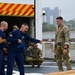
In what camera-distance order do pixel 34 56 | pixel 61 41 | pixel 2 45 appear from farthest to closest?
pixel 34 56 → pixel 61 41 → pixel 2 45

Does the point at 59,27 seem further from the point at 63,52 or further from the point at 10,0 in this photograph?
the point at 10,0

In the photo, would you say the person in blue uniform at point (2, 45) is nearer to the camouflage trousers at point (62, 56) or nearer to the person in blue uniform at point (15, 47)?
the person in blue uniform at point (15, 47)

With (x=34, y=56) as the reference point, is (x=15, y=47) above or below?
above

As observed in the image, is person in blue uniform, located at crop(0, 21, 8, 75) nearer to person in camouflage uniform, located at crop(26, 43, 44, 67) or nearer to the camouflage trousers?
the camouflage trousers

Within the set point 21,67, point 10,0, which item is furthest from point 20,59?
point 10,0

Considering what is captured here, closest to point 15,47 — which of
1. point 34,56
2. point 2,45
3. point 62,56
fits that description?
point 2,45

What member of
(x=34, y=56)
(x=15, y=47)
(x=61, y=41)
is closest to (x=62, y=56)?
(x=61, y=41)

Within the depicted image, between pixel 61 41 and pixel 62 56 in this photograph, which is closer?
pixel 61 41

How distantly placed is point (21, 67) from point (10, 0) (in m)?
2.53

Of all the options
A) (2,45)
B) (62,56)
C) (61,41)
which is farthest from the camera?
(62,56)

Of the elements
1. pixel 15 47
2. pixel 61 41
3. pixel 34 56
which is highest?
pixel 61 41

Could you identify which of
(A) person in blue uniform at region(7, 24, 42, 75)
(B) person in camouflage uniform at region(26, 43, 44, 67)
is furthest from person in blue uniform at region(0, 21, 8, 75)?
(B) person in camouflage uniform at region(26, 43, 44, 67)

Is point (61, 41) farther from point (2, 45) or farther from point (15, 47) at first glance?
point (2, 45)

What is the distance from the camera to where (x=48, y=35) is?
2950 cm
